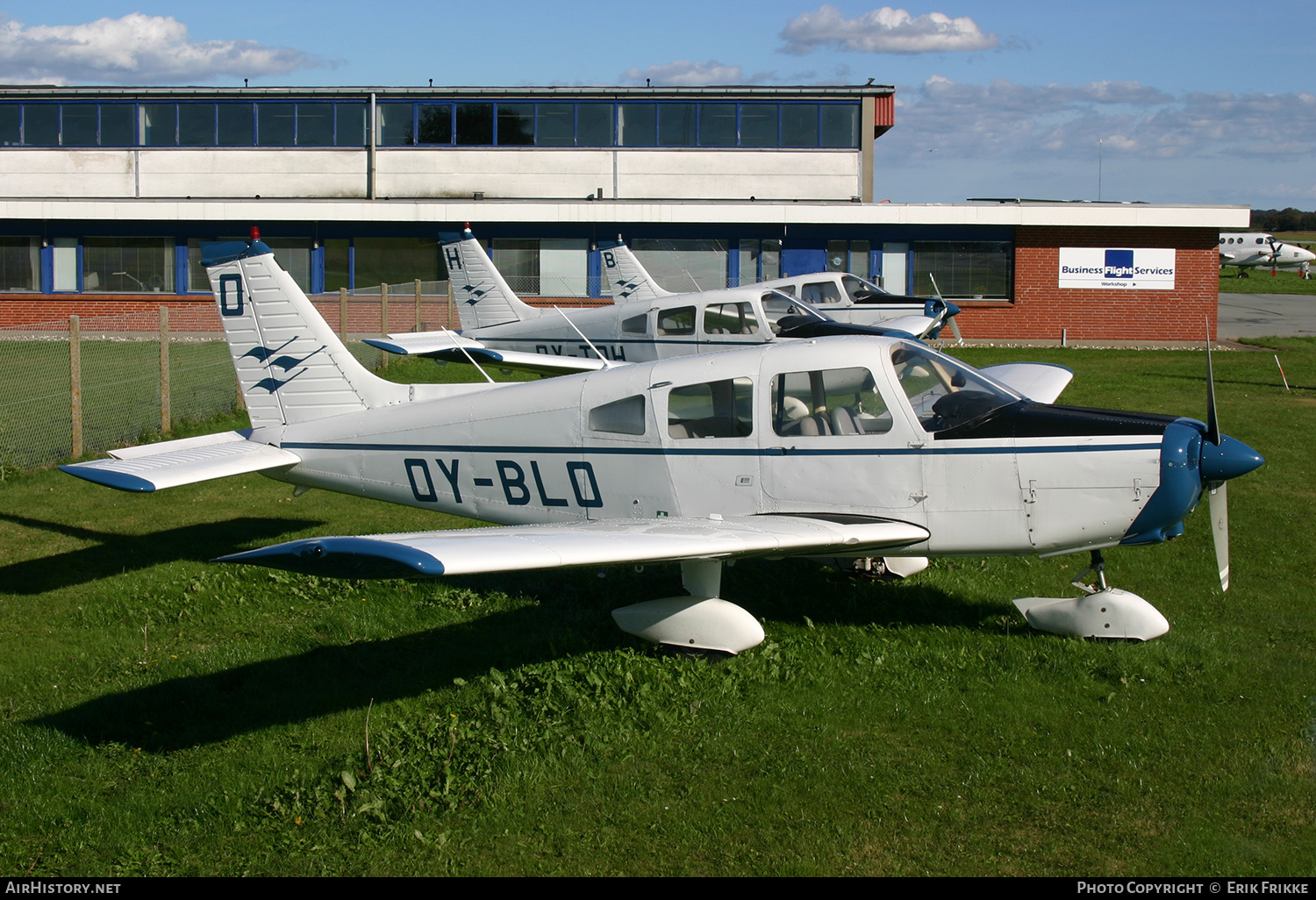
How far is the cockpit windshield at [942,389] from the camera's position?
276 inches

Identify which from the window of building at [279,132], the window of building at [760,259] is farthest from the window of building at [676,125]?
the window of building at [279,132]

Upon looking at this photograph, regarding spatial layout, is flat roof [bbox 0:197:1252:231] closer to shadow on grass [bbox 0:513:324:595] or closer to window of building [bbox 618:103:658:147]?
window of building [bbox 618:103:658:147]

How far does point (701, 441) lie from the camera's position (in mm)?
7434

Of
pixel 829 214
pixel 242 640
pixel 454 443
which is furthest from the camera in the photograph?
pixel 829 214

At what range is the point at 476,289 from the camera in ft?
67.7

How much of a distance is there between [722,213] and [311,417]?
2379 centimetres

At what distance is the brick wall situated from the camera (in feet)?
103

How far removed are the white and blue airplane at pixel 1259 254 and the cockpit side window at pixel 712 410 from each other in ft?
245

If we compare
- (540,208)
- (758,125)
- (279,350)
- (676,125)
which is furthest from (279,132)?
(279,350)

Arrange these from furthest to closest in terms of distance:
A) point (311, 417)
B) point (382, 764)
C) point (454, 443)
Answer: point (311, 417)
point (454, 443)
point (382, 764)

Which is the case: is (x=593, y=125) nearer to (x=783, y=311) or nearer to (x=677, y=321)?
(x=677, y=321)

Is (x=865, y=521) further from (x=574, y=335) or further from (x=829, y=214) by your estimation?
(x=829, y=214)

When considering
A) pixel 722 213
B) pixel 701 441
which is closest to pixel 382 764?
pixel 701 441

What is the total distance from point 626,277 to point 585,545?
1736 cm
